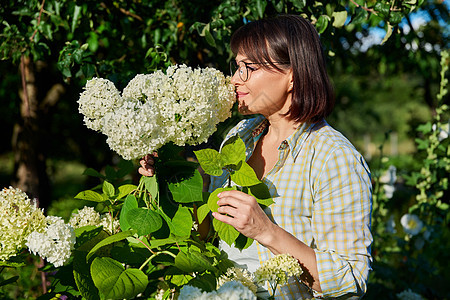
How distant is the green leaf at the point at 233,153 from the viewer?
134 cm

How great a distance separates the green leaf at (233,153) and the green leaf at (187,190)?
0.34ft

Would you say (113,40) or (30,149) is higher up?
(113,40)

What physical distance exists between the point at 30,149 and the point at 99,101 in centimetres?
229

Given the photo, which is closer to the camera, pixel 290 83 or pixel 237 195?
pixel 237 195

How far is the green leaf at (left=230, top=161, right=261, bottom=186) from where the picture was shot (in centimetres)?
131

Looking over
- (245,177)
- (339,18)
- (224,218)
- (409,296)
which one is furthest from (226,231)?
(409,296)

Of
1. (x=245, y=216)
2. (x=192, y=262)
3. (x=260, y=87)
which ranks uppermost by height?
(x=260, y=87)

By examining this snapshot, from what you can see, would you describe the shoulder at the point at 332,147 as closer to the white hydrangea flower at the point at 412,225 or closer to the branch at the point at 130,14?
the branch at the point at 130,14

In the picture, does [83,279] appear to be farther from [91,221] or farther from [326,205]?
[326,205]

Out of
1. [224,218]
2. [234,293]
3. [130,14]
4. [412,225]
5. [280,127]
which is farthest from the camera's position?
[412,225]

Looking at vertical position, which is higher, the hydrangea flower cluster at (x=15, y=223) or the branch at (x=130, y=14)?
the branch at (x=130, y=14)

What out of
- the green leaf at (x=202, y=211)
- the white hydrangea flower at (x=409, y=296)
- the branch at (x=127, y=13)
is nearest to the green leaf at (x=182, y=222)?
the green leaf at (x=202, y=211)

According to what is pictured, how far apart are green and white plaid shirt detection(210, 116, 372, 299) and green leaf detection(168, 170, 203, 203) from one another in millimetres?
315

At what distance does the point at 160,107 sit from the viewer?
124 cm
